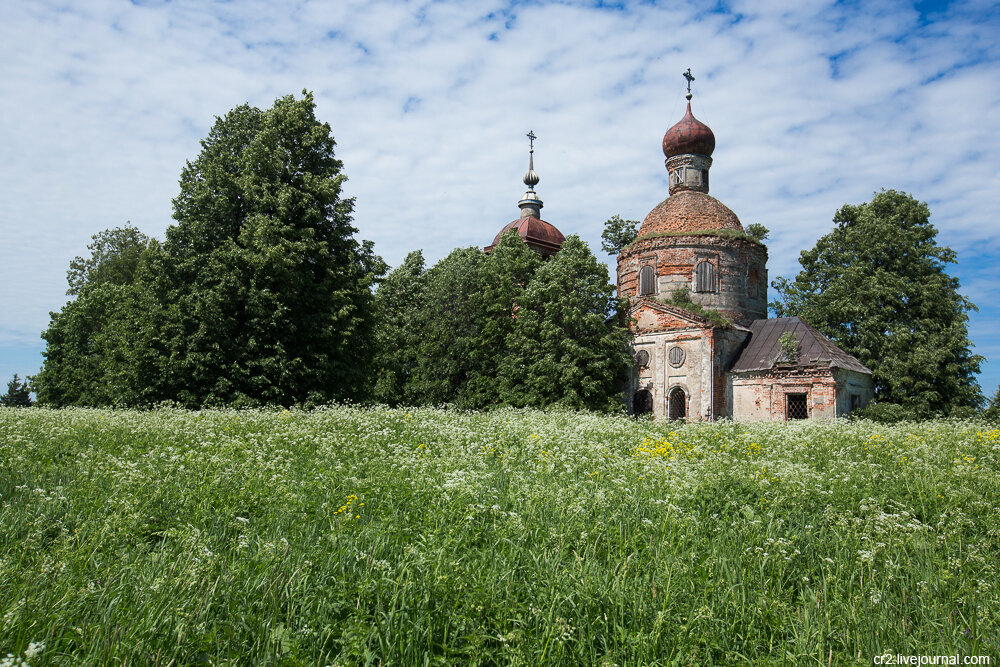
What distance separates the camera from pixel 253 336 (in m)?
21.2

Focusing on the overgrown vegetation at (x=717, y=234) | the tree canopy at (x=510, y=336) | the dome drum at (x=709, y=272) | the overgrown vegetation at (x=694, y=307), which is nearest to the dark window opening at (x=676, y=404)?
the tree canopy at (x=510, y=336)

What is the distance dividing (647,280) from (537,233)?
14.7 meters

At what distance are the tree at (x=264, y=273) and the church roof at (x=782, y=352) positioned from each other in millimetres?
18314

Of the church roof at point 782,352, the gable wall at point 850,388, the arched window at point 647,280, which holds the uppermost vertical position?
the arched window at point 647,280

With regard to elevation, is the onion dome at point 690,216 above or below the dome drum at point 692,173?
below

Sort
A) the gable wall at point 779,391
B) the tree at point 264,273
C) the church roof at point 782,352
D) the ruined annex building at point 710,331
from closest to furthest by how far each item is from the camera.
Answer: the tree at point 264,273
the gable wall at point 779,391
the church roof at point 782,352
the ruined annex building at point 710,331

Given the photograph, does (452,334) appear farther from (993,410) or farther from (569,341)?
(993,410)

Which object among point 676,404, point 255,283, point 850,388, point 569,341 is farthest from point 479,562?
point 850,388

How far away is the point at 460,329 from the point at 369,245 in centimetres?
1122

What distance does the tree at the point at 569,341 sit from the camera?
29.1 metres

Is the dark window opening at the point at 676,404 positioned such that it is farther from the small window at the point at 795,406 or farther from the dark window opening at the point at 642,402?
the small window at the point at 795,406

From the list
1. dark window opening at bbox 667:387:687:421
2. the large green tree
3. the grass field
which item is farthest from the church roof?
the large green tree

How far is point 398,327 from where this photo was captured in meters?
39.6

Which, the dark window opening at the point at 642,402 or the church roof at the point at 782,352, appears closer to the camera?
the church roof at the point at 782,352
